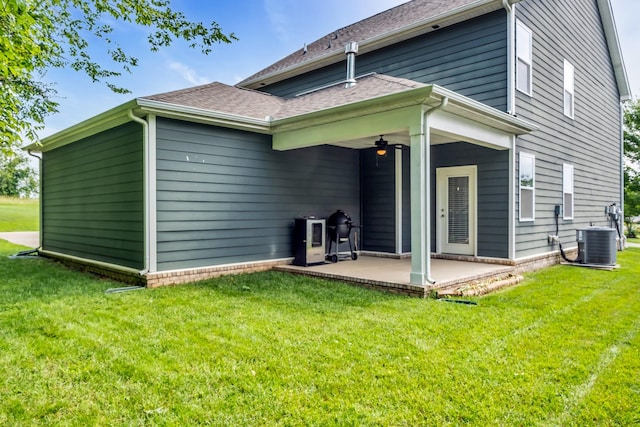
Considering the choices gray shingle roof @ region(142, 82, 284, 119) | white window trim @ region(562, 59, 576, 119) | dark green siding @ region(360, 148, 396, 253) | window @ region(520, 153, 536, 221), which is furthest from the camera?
white window trim @ region(562, 59, 576, 119)

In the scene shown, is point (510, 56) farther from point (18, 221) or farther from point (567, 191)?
point (18, 221)

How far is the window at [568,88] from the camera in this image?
9.30 m

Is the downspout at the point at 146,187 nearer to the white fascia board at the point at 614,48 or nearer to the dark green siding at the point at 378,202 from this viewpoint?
the dark green siding at the point at 378,202

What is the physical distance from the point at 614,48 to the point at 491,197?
8.04 metres

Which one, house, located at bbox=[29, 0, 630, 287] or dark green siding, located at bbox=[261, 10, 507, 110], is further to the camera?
dark green siding, located at bbox=[261, 10, 507, 110]

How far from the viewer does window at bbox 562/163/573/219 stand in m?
9.09

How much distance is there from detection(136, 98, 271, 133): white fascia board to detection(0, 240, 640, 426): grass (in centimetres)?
249

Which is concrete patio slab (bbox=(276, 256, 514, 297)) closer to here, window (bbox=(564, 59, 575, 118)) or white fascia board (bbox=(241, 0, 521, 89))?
white fascia board (bbox=(241, 0, 521, 89))

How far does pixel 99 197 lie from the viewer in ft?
23.2

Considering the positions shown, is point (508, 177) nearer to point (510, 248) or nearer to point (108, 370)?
point (510, 248)

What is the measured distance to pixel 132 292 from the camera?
17.4 feet

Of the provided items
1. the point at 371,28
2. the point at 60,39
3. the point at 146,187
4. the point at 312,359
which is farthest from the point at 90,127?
the point at 371,28

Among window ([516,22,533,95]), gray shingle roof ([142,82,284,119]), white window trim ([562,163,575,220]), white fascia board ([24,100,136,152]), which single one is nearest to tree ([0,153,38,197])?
white fascia board ([24,100,136,152])

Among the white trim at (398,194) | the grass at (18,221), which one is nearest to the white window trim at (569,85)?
the white trim at (398,194)
